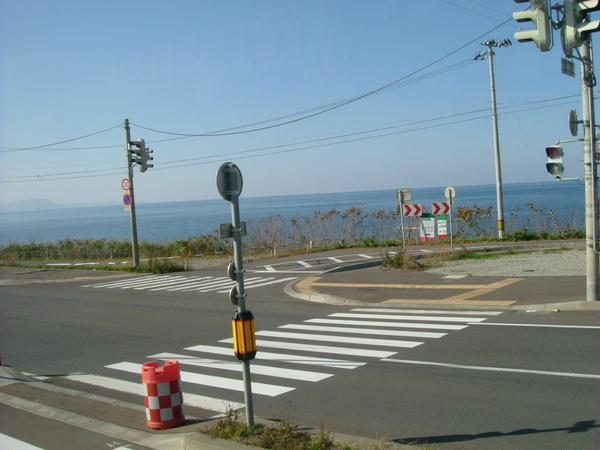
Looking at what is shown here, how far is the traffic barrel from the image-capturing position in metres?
6.12

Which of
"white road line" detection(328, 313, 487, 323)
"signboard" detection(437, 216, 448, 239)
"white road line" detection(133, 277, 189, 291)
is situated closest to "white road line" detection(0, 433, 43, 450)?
"white road line" detection(328, 313, 487, 323)

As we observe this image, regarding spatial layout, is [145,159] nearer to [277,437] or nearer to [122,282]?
[122,282]

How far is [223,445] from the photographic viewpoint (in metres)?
5.27

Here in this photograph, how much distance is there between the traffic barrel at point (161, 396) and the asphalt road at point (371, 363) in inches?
31.4

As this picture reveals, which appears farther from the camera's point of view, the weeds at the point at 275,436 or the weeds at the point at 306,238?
the weeds at the point at 306,238

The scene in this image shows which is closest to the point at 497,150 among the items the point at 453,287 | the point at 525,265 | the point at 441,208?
the point at 441,208

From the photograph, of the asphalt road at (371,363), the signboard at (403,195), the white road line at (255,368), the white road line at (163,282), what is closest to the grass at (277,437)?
the asphalt road at (371,363)

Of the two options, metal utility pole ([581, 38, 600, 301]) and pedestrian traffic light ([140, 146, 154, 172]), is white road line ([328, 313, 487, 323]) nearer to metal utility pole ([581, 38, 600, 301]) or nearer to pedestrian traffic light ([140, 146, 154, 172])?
metal utility pole ([581, 38, 600, 301])

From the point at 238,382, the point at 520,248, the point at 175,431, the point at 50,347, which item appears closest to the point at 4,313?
the point at 50,347

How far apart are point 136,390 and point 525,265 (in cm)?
1577

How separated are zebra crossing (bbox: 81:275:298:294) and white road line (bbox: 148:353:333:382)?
31.6 ft

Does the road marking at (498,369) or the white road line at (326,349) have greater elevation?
the road marking at (498,369)

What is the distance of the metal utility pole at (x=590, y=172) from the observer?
11.7 metres

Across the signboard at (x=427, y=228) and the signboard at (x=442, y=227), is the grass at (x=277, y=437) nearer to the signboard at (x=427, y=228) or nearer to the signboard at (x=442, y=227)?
the signboard at (x=442, y=227)
